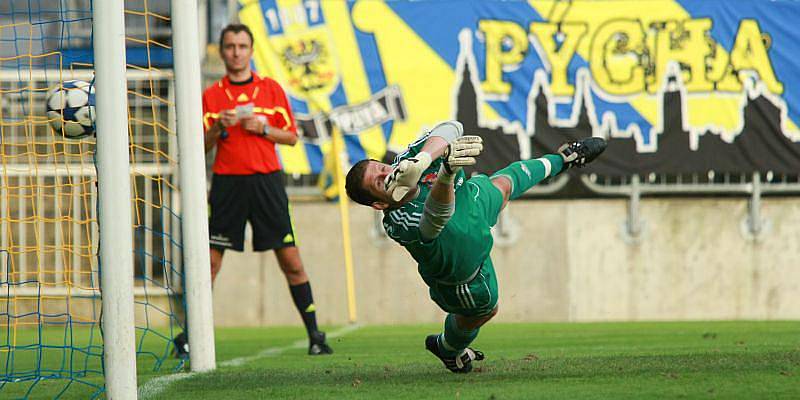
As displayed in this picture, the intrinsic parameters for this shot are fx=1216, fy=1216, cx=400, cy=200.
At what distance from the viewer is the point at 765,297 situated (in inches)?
509

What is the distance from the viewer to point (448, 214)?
5.28m

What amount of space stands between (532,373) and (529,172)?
111cm

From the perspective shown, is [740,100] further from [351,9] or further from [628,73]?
[351,9]

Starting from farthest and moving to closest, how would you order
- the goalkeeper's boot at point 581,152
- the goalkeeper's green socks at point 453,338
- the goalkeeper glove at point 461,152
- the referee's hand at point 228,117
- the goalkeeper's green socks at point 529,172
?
the referee's hand at point 228,117 < the goalkeeper's boot at point 581,152 < the goalkeeper's green socks at point 529,172 < the goalkeeper's green socks at point 453,338 < the goalkeeper glove at point 461,152

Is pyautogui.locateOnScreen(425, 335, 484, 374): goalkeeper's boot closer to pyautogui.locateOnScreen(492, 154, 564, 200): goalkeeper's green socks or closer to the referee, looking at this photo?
pyautogui.locateOnScreen(492, 154, 564, 200): goalkeeper's green socks

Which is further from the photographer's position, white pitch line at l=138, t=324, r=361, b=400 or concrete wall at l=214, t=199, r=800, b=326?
concrete wall at l=214, t=199, r=800, b=326

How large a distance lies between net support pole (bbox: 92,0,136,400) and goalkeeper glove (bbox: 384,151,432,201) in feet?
3.69

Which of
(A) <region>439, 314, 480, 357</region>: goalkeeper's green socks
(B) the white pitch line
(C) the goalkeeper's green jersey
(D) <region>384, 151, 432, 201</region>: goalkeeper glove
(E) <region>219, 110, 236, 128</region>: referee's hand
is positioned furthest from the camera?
(E) <region>219, 110, 236, 128</region>: referee's hand

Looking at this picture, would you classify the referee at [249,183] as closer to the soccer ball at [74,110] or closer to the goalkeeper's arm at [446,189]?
the soccer ball at [74,110]

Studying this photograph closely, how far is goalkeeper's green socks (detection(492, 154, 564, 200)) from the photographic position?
625 cm

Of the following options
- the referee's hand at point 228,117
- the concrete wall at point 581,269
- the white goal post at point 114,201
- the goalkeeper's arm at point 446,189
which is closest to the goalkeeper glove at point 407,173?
the goalkeeper's arm at point 446,189

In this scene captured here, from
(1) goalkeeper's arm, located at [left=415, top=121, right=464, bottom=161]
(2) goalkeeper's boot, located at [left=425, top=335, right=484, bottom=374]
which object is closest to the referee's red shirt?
(2) goalkeeper's boot, located at [left=425, top=335, right=484, bottom=374]

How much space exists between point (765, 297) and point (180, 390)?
28.8 ft

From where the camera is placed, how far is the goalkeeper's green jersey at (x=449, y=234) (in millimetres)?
5562
